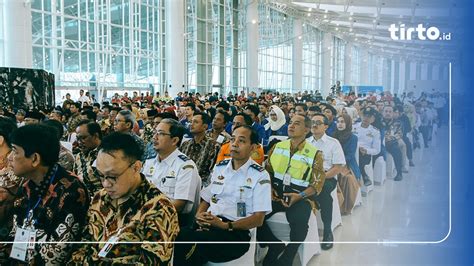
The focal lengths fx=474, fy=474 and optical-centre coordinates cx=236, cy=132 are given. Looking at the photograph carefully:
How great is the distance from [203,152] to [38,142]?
189 cm

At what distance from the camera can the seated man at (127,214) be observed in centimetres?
169

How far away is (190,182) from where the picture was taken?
2.70 meters

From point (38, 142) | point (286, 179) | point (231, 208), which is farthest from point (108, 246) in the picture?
point (286, 179)

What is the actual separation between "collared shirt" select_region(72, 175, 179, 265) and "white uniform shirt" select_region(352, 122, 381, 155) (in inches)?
39.3

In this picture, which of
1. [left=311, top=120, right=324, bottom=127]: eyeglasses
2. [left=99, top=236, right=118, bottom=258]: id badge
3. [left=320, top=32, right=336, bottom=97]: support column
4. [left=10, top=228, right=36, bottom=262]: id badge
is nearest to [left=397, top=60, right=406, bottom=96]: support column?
[left=320, top=32, right=336, bottom=97]: support column

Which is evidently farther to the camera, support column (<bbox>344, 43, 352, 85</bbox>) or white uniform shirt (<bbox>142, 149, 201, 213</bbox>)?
white uniform shirt (<bbox>142, 149, 201, 213</bbox>)

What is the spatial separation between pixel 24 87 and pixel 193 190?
3.79 meters

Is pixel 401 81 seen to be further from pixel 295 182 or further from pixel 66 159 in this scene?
pixel 66 159

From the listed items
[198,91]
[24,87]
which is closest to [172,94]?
[198,91]

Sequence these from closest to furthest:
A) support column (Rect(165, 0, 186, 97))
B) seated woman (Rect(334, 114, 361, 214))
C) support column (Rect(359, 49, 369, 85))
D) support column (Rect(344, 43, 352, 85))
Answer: support column (Rect(359, 49, 369, 85))
support column (Rect(344, 43, 352, 85))
seated woman (Rect(334, 114, 361, 214))
support column (Rect(165, 0, 186, 97))

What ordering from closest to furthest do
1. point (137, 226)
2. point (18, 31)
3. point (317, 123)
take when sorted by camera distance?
point (137, 226), point (317, 123), point (18, 31)

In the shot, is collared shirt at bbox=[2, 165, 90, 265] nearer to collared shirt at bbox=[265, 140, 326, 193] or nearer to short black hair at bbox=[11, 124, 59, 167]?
short black hair at bbox=[11, 124, 59, 167]

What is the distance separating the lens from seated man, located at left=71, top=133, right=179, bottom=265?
1.69 metres

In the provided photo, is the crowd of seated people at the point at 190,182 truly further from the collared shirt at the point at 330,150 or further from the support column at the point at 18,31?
the support column at the point at 18,31
